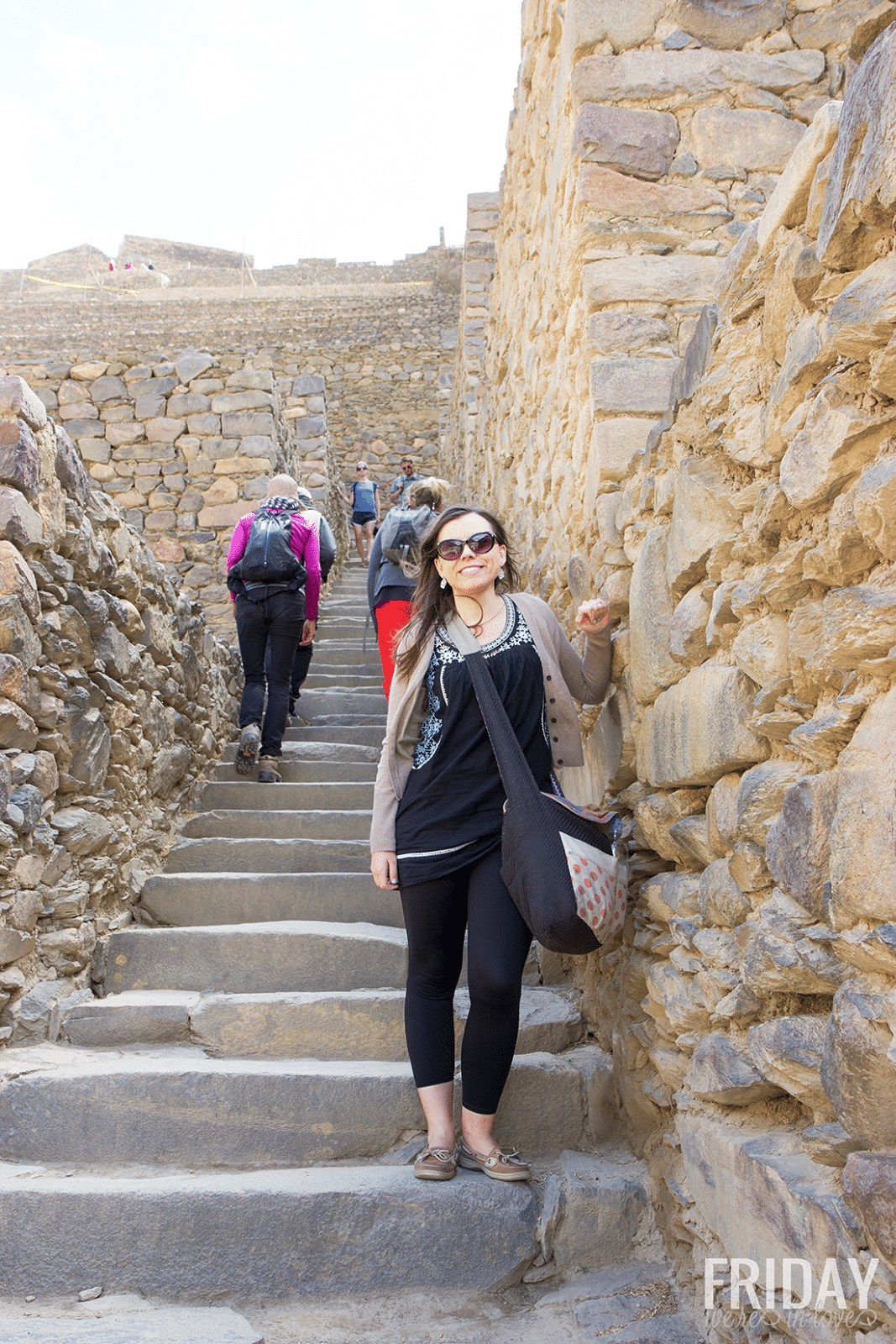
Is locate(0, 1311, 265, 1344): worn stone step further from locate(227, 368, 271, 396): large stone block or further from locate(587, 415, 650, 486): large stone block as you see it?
locate(227, 368, 271, 396): large stone block

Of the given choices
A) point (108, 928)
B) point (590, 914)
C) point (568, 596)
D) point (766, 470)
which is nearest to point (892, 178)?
point (766, 470)

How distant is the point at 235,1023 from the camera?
2502 millimetres

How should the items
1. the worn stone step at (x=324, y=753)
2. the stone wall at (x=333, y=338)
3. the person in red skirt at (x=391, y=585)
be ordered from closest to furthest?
the person in red skirt at (x=391, y=585), the worn stone step at (x=324, y=753), the stone wall at (x=333, y=338)

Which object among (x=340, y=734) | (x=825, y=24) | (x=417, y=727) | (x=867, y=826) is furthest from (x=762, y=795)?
(x=340, y=734)

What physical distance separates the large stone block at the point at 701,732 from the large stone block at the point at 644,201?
165 centimetres

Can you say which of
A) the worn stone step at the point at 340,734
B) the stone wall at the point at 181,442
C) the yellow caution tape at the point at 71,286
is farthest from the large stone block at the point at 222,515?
the yellow caution tape at the point at 71,286

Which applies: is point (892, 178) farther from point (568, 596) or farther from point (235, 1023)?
point (235, 1023)

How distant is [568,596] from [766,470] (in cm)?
143

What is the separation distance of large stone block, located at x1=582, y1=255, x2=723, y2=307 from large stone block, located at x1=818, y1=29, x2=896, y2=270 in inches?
54.2

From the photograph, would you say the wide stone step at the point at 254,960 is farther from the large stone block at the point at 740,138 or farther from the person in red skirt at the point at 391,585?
the large stone block at the point at 740,138

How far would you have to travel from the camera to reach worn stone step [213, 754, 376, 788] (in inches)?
158

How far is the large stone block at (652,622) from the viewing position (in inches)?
79.8

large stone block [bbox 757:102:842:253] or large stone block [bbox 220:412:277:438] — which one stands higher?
large stone block [bbox 220:412:277:438]

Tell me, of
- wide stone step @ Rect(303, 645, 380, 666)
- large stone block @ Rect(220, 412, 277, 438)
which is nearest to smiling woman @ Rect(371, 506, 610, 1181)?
wide stone step @ Rect(303, 645, 380, 666)
